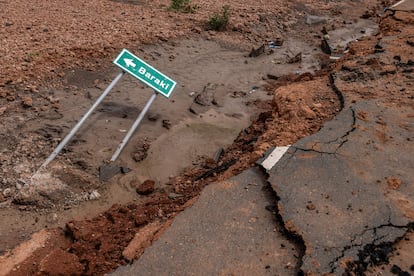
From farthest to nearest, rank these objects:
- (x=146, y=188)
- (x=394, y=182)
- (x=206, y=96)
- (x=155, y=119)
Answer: (x=206, y=96), (x=155, y=119), (x=146, y=188), (x=394, y=182)

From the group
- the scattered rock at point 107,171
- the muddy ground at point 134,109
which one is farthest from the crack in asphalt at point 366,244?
the scattered rock at point 107,171

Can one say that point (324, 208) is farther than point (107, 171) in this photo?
No

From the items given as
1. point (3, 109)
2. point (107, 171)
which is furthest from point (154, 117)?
point (3, 109)

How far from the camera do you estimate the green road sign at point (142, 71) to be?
16.8 ft

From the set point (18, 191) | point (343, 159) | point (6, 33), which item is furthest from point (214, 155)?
point (6, 33)

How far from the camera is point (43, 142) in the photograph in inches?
205

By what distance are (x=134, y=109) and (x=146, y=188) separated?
1863 mm

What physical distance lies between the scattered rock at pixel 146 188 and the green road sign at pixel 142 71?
3.79 ft

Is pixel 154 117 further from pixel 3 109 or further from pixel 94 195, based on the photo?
pixel 3 109

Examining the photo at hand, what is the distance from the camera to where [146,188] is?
15.6 ft

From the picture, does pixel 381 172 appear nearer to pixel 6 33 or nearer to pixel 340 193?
pixel 340 193

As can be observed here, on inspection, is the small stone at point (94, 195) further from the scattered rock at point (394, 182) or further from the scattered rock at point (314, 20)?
the scattered rock at point (314, 20)

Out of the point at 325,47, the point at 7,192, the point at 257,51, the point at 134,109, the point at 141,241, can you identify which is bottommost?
the point at 325,47

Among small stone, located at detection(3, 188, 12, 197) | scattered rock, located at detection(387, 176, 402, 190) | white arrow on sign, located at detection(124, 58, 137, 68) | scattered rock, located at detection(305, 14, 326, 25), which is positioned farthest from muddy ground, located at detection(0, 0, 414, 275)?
white arrow on sign, located at detection(124, 58, 137, 68)
